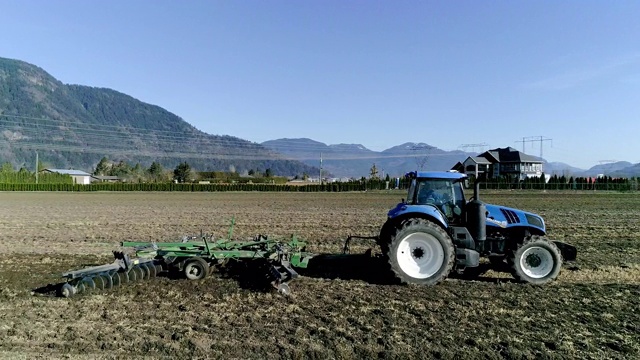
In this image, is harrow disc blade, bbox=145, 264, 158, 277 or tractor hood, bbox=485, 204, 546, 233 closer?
harrow disc blade, bbox=145, 264, 158, 277

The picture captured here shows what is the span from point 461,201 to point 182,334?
5.65 m

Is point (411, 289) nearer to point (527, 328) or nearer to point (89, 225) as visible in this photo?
point (527, 328)

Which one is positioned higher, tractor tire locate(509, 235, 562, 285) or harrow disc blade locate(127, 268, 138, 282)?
tractor tire locate(509, 235, 562, 285)

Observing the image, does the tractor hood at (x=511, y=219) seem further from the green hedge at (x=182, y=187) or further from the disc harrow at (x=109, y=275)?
the green hedge at (x=182, y=187)

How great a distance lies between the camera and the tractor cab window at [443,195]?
963 centimetres

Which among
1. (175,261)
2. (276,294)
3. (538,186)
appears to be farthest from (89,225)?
(538,186)

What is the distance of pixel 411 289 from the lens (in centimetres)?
882

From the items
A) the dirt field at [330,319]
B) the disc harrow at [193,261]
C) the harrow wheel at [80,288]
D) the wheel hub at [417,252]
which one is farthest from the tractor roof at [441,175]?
the harrow wheel at [80,288]

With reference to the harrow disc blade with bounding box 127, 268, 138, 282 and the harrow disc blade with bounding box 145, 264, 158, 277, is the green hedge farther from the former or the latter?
the harrow disc blade with bounding box 127, 268, 138, 282

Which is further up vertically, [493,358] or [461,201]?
[461,201]

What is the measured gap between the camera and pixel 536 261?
9.31 metres

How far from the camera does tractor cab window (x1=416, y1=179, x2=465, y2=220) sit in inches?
379

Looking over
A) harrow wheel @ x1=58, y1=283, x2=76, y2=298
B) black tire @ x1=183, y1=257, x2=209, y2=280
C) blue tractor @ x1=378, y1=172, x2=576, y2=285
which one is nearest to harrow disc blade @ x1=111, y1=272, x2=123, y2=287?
harrow wheel @ x1=58, y1=283, x2=76, y2=298

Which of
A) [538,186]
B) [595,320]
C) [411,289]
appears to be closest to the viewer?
[595,320]
